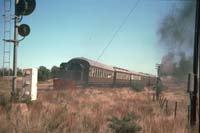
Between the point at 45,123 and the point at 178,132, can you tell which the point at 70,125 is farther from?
the point at 178,132

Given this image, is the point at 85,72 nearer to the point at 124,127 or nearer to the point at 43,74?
the point at 43,74

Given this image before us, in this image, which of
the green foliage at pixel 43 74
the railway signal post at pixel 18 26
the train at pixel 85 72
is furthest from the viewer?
the green foliage at pixel 43 74

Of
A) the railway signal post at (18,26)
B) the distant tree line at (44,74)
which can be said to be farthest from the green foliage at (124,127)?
the distant tree line at (44,74)

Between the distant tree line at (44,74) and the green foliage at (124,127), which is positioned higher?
the distant tree line at (44,74)

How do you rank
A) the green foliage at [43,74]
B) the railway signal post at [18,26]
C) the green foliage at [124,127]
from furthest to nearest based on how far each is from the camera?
the green foliage at [43,74] < the railway signal post at [18,26] < the green foliage at [124,127]

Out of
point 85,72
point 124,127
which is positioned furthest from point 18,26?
point 85,72

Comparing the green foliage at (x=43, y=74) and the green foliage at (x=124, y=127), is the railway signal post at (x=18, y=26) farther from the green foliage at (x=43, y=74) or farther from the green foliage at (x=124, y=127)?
the green foliage at (x=43, y=74)

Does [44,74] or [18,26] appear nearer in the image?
[18,26]

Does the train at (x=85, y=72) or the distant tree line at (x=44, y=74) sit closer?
the train at (x=85, y=72)

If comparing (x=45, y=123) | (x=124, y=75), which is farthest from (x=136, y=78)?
(x=45, y=123)

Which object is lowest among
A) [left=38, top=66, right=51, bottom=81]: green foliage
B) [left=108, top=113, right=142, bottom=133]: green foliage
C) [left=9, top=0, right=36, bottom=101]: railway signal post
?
[left=108, top=113, right=142, bottom=133]: green foliage

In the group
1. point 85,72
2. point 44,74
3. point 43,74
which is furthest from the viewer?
point 44,74

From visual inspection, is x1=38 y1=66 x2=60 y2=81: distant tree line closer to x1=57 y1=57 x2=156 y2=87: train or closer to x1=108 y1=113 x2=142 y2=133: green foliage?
x1=57 y1=57 x2=156 y2=87: train

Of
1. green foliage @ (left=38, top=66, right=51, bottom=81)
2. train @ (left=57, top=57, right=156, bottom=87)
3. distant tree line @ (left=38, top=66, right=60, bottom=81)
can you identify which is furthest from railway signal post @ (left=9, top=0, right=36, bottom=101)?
green foliage @ (left=38, top=66, right=51, bottom=81)
